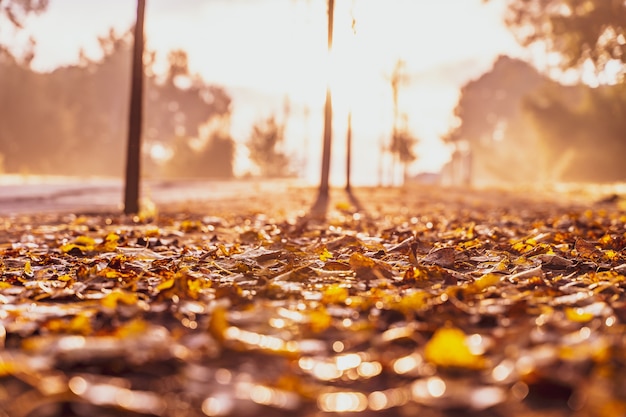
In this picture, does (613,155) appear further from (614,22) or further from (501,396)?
(501,396)

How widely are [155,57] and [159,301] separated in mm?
61547

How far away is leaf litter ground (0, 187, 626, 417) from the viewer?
5.75ft

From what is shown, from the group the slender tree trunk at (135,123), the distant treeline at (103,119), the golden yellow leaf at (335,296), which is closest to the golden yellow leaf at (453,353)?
the golden yellow leaf at (335,296)

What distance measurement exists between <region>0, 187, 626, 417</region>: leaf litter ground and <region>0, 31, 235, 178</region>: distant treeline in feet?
128

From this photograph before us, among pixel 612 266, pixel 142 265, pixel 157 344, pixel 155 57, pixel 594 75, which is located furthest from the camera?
pixel 155 57

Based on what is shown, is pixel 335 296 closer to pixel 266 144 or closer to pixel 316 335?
pixel 316 335

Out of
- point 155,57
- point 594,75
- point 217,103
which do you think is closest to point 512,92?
point 217,103

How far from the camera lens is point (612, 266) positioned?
386 centimetres

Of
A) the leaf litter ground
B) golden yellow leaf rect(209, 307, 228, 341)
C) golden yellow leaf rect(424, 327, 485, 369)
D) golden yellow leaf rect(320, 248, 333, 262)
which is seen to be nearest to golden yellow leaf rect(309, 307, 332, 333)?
the leaf litter ground

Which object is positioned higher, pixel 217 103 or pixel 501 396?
pixel 217 103

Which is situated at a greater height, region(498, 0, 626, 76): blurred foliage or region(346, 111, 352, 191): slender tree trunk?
region(498, 0, 626, 76): blurred foliage

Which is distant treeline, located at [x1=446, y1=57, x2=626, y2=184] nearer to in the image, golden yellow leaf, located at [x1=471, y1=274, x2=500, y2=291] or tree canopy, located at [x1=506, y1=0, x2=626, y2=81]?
tree canopy, located at [x1=506, y1=0, x2=626, y2=81]

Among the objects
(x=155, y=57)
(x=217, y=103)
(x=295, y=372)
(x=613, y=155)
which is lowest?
(x=295, y=372)

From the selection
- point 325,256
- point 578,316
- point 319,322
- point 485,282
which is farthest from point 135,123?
point 578,316
